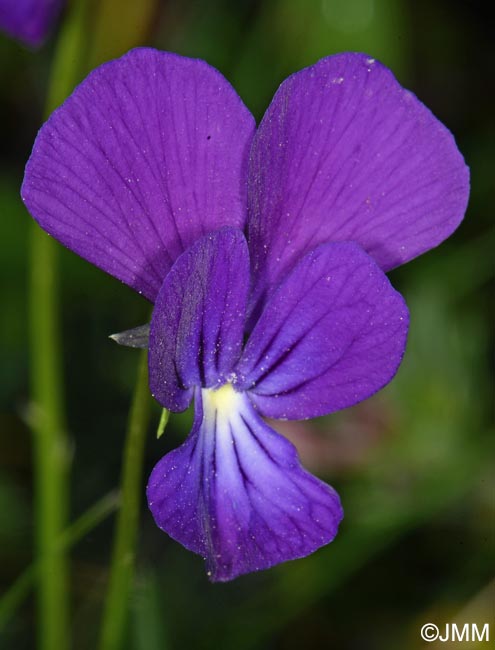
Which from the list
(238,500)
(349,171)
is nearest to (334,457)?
(238,500)

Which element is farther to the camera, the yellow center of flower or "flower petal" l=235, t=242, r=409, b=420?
the yellow center of flower

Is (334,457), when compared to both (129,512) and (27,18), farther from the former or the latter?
(27,18)

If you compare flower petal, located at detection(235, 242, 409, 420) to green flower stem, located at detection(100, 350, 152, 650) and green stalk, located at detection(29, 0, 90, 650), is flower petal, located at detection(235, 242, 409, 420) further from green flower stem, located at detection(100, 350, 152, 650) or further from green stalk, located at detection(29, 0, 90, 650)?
green stalk, located at detection(29, 0, 90, 650)

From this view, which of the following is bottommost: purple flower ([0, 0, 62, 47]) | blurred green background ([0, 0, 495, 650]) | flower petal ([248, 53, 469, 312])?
blurred green background ([0, 0, 495, 650])

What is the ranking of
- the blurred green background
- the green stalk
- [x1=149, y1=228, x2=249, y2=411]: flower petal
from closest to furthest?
[x1=149, y1=228, x2=249, y2=411]: flower petal
the green stalk
the blurred green background

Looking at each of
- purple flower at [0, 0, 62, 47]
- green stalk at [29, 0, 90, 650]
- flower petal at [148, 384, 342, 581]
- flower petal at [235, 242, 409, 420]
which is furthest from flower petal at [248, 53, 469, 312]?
purple flower at [0, 0, 62, 47]

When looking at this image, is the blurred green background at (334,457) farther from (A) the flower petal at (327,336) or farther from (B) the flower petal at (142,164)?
(B) the flower petal at (142,164)

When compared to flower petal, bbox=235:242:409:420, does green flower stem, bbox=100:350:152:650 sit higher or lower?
lower

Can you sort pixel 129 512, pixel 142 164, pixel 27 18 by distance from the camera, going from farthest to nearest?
pixel 27 18 → pixel 129 512 → pixel 142 164
